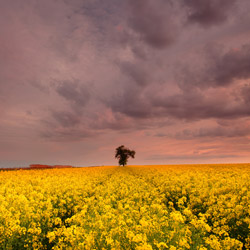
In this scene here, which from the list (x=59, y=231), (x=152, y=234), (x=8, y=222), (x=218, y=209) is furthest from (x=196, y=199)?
(x=8, y=222)

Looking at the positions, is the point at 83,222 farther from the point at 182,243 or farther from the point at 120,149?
the point at 120,149

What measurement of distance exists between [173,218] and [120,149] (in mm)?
75814

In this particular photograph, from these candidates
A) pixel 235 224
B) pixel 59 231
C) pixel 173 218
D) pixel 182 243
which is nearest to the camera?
pixel 182 243

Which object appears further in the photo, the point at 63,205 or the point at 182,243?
the point at 63,205

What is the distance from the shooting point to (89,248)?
5.44m

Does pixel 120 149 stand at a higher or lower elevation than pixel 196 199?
higher

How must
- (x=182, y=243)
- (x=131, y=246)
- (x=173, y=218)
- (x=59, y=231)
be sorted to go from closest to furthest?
(x=182, y=243) → (x=131, y=246) → (x=173, y=218) → (x=59, y=231)

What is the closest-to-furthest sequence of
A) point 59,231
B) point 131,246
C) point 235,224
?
point 131,246, point 59,231, point 235,224

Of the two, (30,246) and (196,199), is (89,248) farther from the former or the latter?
(196,199)

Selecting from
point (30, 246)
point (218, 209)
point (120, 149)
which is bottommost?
point (30, 246)

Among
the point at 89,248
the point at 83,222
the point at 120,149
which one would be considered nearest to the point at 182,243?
the point at 89,248

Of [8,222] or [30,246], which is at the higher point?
[8,222]

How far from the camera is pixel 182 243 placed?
5191 mm

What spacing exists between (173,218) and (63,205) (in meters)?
7.44
